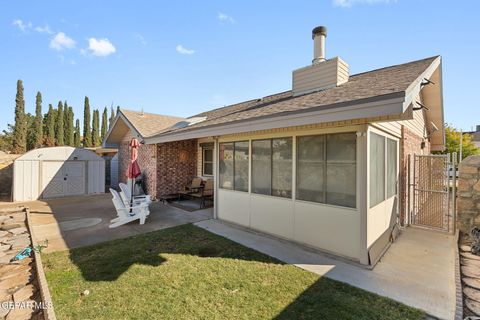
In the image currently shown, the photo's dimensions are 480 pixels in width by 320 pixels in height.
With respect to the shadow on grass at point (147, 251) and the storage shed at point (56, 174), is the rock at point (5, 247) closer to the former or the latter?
the shadow on grass at point (147, 251)

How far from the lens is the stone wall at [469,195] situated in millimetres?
6387

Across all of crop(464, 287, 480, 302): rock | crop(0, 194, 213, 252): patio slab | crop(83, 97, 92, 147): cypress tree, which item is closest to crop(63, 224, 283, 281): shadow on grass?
crop(0, 194, 213, 252): patio slab

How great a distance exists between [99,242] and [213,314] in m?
4.15

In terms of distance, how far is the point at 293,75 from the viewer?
786cm

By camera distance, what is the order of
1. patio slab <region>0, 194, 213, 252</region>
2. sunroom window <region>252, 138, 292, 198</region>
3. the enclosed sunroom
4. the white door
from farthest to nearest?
1. the white door
2. patio slab <region>0, 194, 213, 252</region>
3. sunroom window <region>252, 138, 292, 198</region>
4. the enclosed sunroom

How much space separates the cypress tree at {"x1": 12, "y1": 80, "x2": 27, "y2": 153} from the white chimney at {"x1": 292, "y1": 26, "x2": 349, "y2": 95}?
3039 centimetres

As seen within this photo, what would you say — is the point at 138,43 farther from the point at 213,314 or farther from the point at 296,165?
the point at 213,314

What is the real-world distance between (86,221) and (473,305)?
958 centimetres

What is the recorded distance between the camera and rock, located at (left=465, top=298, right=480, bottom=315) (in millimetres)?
3160

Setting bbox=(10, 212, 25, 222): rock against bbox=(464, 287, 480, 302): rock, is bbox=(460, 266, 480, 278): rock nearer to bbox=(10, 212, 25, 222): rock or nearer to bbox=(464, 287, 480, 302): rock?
bbox=(464, 287, 480, 302): rock

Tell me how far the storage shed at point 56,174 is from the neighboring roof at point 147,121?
3.70 metres

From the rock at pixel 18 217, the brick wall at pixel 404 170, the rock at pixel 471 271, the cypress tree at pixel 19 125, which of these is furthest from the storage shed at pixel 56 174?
the cypress tree at pixel 19 125

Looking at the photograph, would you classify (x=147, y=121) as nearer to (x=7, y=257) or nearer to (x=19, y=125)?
(x=7, y=257)

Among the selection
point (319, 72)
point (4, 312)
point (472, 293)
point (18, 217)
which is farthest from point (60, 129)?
point (472, 293)
